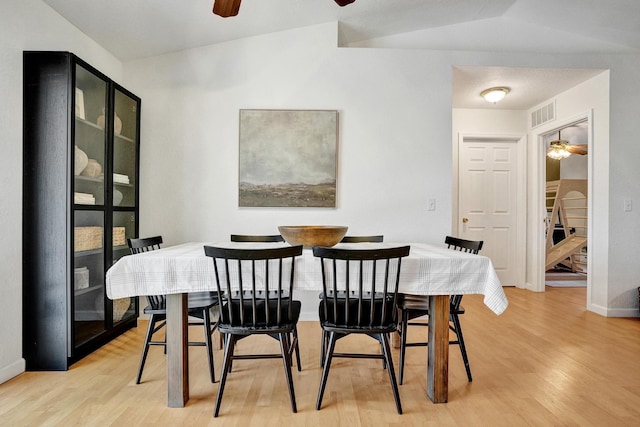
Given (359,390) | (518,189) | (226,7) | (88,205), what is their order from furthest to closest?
(518,189), (88,205), (359,390), (226,7)

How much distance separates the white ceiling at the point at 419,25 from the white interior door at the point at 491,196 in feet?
3.11

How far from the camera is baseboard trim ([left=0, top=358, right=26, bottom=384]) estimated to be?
7.00ft

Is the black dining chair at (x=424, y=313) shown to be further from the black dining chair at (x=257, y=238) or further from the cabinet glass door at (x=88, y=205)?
the cabinet glass door at (x=88, y=205)

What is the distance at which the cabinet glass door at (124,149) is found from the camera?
3.01m

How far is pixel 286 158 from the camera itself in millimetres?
3488

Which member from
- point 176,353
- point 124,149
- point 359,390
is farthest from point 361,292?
point 124,149

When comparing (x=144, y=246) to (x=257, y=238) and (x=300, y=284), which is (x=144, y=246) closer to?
(x=257, y=238)

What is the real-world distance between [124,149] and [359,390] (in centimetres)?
267

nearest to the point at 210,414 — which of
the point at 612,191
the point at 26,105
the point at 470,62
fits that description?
the point at 26,105

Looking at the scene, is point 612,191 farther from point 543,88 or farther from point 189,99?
point 189,99

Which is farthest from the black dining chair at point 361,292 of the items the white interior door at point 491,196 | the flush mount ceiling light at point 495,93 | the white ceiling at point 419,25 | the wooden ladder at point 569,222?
the wooden ladder at point 569,222

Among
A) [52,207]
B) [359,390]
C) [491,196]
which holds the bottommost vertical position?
[359,390]

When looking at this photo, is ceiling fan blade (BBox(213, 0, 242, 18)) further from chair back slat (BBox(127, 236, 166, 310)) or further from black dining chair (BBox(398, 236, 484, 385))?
black dining chair (BBox(398, 236, 484, 385))

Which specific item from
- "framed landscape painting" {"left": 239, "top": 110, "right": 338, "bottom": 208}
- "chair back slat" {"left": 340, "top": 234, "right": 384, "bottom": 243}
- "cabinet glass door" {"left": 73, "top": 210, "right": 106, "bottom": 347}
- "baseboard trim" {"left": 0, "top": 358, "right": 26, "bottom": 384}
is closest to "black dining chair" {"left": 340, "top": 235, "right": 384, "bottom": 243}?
"chair back slat" {"left": 340, "top": 234, "right": 384, "bottom": 243}
